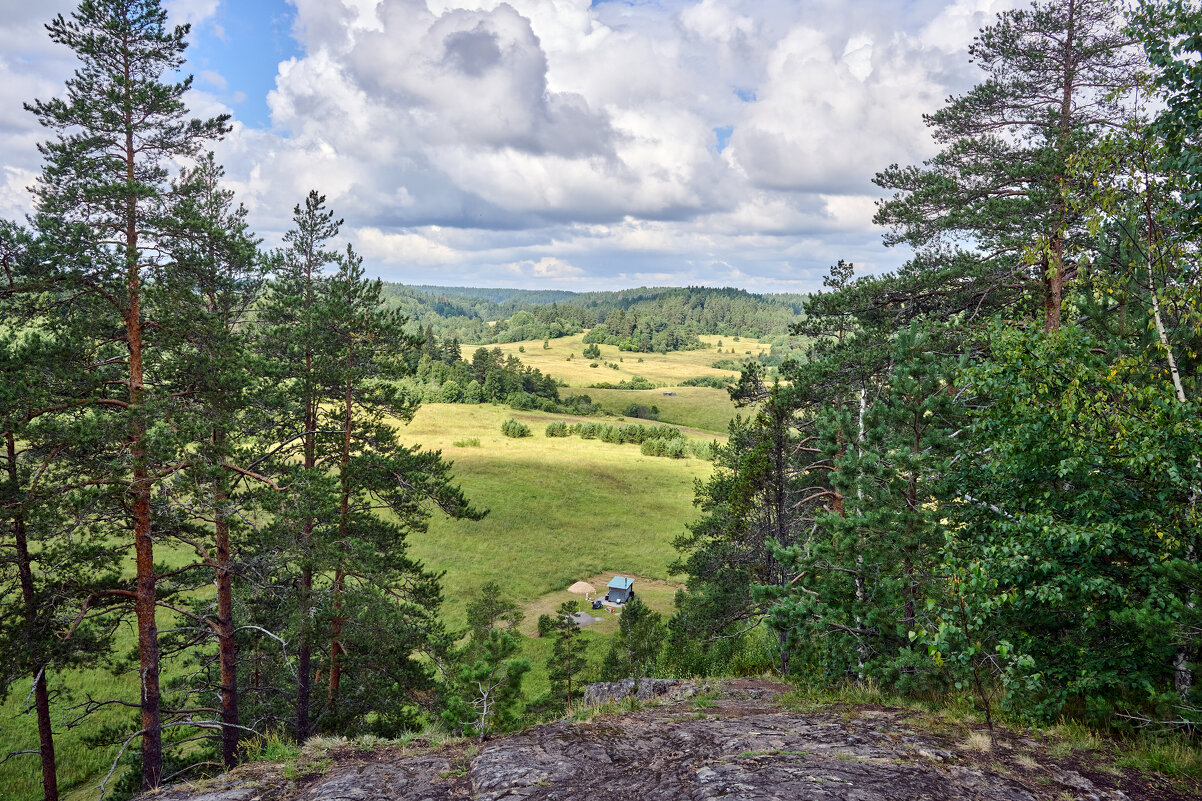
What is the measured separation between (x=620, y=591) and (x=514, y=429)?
1870 inches

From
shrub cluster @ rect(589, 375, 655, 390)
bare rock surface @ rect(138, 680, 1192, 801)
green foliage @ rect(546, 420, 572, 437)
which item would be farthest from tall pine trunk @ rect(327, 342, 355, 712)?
shrub cluster @ rect(589, 375, 655, 390)

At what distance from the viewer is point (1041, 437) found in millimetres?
7066

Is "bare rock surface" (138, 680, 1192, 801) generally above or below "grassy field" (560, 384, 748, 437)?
above

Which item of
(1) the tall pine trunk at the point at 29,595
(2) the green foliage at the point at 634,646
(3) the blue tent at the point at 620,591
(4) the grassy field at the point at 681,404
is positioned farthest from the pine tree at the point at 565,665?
(4) the grassy field at the point at 681,404

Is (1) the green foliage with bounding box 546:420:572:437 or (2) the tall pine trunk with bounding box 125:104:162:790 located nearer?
(2) the tall pine trunk with bounding box 125:104:162:790

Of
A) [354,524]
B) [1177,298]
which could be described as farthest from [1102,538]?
[354,524]

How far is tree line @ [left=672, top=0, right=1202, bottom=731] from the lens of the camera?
20.4 ft

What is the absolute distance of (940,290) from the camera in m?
15.2

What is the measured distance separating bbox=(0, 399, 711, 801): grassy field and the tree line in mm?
21401

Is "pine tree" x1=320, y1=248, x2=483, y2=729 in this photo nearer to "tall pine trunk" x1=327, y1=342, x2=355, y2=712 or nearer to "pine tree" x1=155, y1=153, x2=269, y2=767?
"tall pine trunk" x1=327, y1=342, x2=355, y2=712

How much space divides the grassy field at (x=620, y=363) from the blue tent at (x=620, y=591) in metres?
96.0

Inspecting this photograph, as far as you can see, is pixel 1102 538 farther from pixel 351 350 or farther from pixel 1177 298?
pixel 351 350

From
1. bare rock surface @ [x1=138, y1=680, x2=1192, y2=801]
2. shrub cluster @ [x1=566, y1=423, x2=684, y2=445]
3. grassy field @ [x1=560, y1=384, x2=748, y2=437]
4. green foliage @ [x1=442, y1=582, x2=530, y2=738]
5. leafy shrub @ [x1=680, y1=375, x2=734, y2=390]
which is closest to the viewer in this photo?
bare rock surface @ [x1=138, y1=680, x2=1192, y2=801]

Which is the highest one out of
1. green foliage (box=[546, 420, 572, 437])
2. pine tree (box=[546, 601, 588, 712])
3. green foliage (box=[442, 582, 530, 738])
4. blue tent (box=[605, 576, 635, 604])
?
green foliage (box=[442, 582, 530, 738])
